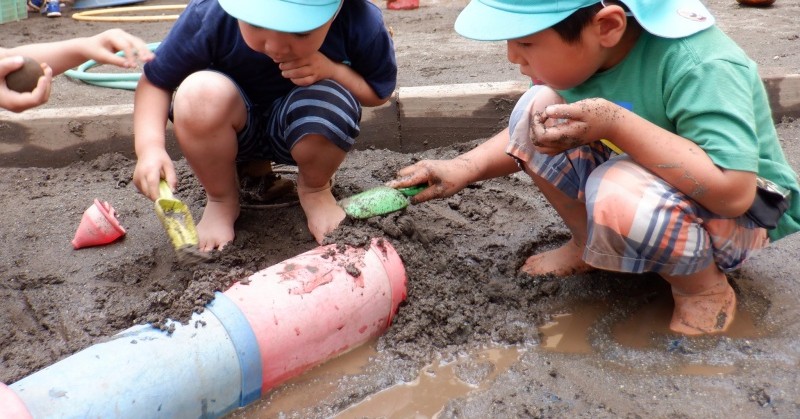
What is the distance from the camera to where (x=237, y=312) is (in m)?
1.73

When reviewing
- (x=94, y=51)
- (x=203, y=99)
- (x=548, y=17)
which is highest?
(x=548, y=17)

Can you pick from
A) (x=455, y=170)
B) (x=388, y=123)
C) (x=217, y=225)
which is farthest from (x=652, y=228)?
(x=388, y=123)

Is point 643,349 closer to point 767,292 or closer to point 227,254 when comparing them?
point 767,292

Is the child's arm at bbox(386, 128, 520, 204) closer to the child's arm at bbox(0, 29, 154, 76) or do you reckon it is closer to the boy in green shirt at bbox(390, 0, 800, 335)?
the boy in green shirt at bbox(390, 0, 800, 335)

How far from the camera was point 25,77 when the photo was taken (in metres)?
2.05

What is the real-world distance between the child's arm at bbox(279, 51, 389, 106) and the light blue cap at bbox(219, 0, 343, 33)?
22 centimetres

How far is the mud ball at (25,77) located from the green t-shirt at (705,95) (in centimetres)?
153

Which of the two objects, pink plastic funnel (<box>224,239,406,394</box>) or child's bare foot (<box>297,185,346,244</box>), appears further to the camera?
child's bare foot (<box>297,185,346,244</box>)

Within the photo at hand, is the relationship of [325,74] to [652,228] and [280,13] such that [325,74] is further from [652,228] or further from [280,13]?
[652,228]

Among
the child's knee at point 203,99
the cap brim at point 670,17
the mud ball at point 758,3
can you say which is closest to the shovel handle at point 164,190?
the child's knee at point 203,99

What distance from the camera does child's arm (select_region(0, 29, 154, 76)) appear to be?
2.07 m

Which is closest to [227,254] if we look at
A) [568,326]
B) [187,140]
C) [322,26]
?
[187,140]

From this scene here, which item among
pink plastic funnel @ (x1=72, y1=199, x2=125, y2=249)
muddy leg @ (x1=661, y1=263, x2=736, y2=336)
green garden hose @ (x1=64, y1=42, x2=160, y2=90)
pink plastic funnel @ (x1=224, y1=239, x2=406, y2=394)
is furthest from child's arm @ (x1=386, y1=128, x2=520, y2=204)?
green garden hose @ (x1=64, y1=42, x2=160, y2=90)

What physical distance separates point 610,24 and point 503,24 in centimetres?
25
